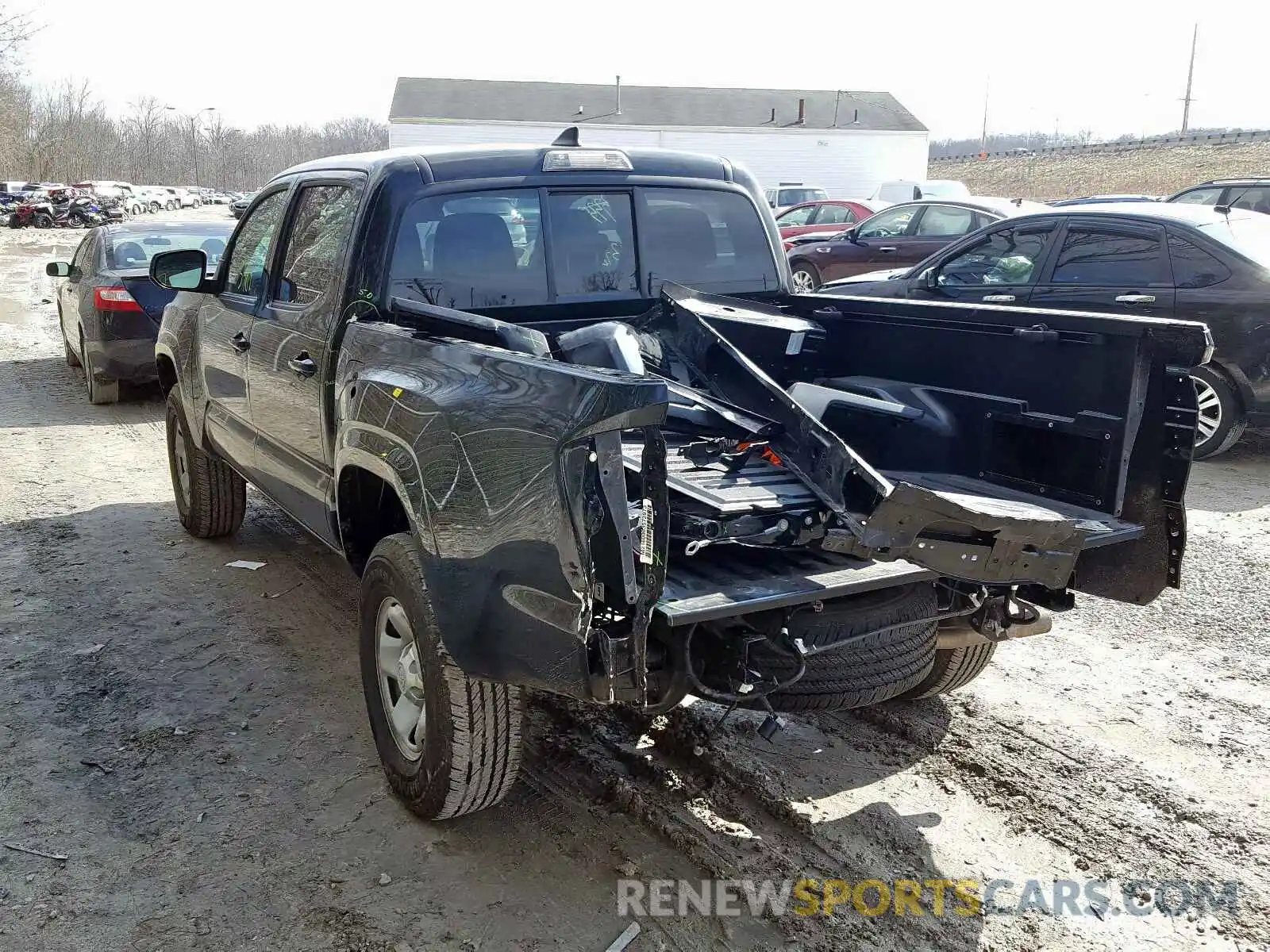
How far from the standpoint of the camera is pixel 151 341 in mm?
9844

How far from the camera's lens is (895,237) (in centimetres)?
1471

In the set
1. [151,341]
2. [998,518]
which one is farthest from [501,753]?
[151,341]

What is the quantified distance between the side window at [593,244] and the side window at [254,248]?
1401mm

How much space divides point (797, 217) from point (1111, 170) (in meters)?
37.7

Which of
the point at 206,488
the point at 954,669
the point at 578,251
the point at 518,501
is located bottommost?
the point at 954,669

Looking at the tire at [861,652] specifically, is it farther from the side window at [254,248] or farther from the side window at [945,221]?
the side window at [945,221]

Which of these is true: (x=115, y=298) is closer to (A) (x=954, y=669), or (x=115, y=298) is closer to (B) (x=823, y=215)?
(A) (x=954, y=669)

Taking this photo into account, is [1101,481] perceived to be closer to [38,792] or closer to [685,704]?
[685,704]

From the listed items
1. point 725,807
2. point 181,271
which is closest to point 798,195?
point 181,271

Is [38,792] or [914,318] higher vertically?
[914,318]

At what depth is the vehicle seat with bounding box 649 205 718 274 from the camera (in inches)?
179

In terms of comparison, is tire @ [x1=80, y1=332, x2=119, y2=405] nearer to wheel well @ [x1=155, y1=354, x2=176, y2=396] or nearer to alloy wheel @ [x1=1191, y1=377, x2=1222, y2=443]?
wheel well @ [x1=155, y1=354, x2=176, y2=396]

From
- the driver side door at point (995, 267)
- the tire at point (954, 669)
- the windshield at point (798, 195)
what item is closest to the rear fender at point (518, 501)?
the tire at point (954, 669)

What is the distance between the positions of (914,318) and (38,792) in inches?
140
